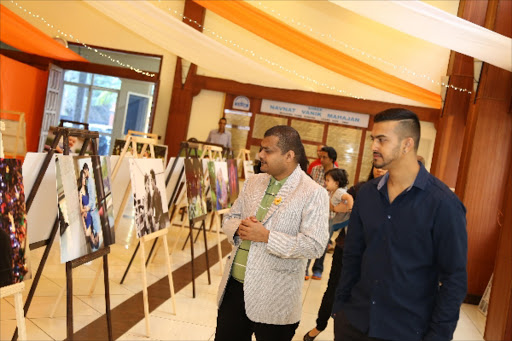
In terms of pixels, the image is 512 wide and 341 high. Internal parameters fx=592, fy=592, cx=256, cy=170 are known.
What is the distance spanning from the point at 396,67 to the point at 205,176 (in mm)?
8696

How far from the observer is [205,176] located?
668 cm

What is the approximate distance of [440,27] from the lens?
5664 millimetres

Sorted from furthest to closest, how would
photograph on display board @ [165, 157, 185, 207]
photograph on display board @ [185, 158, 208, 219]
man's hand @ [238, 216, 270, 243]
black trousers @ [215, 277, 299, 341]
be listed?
photograph on display board @ [165, 157, 185, 207] → photograph on display board @ [185, 158, 208, 219] → black trousers @ [215, 277, 299, 341] → man's hand @ [238, 216, 270, 243]

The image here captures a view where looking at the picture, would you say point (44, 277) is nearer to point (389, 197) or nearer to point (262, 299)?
point (262, 299)

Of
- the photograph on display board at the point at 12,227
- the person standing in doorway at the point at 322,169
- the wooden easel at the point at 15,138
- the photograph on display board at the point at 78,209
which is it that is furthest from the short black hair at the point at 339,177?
the wooden easel at the point at 15,138

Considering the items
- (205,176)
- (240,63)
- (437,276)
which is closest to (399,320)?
(437,276)

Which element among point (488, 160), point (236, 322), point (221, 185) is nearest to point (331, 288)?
point (236, 322)

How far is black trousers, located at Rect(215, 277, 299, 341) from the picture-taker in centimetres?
299

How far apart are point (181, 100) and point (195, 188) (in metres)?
8.82

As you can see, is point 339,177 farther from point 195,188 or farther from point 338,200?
point 195,188

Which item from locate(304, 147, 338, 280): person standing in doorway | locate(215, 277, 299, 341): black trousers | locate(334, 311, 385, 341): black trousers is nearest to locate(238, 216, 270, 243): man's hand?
locate(215, 277, 299, 341): black trousers

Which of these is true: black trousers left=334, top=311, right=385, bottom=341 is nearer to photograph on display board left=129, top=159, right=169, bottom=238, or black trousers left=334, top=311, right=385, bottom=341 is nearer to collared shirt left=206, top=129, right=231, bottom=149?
photograph on display board left=129, top=159, right=169, bottom=238

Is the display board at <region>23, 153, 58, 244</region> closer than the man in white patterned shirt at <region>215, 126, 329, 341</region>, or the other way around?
the man in white patterned shirt at <region>215, 126, 329, 341</region>

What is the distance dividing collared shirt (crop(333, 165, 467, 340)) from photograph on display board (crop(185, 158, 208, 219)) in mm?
3715
